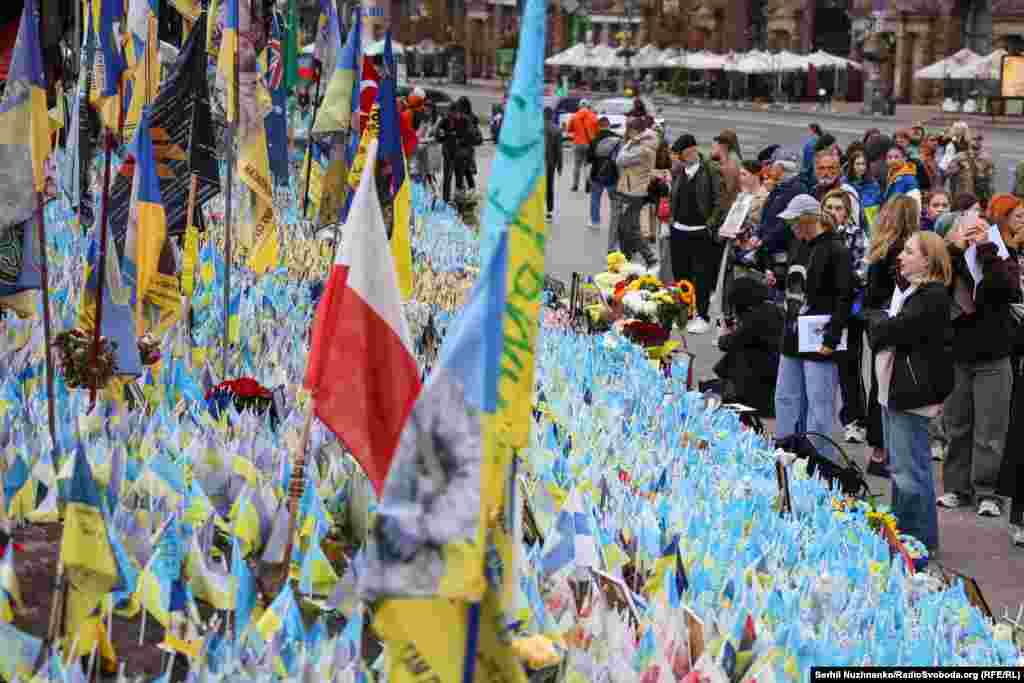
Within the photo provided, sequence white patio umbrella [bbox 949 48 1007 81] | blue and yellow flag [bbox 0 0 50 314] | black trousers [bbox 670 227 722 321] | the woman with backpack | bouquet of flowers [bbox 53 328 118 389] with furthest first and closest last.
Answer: white patio umbrella [bbox 949 48 1007 81], the woman with backpack, black trousers [bbox 670 227 722 321], bouquet of flowers [bbox 53 328 118 389], blue and yellow flag [bbox 0 0 50 314]

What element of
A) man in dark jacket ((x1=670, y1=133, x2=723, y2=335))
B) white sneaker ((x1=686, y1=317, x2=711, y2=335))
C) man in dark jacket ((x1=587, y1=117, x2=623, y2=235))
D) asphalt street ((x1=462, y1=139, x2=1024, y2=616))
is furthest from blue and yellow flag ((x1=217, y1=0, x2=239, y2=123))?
man in dark jacket ((x1=587, y1=117, x2=623, y2=235))

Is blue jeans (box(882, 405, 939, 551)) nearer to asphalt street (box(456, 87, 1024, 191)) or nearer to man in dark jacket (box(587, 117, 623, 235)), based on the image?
man in dark jacket (box(587, 117, 623, 235))

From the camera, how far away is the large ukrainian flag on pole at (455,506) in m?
3.53

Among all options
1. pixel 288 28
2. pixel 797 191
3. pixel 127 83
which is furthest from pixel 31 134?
pixel 288 28

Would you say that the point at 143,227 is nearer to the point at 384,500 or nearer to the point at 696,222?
the point at 384,500

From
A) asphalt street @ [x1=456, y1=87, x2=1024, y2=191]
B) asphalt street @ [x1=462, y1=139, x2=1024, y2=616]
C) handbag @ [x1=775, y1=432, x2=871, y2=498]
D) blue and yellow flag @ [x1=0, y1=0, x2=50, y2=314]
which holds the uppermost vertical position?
blue and yellow flag @ [x1=0, y1=0, x2=50, y2=314]

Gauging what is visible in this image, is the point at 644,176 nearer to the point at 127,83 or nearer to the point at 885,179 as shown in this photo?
the point at 885,179

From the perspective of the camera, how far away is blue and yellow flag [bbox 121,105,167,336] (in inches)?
274

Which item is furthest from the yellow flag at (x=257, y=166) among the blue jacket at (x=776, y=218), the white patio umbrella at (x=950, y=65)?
the white patio umbrella at (x=950, y=65)

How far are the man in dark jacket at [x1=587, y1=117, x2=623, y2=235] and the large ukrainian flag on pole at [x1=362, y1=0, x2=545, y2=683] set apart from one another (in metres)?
16.4

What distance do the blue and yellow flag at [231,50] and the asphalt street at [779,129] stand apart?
981 inches

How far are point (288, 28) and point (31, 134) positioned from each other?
15.3 metres

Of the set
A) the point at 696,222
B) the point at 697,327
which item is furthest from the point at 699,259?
the point at 697,327

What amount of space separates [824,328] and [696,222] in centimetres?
602
